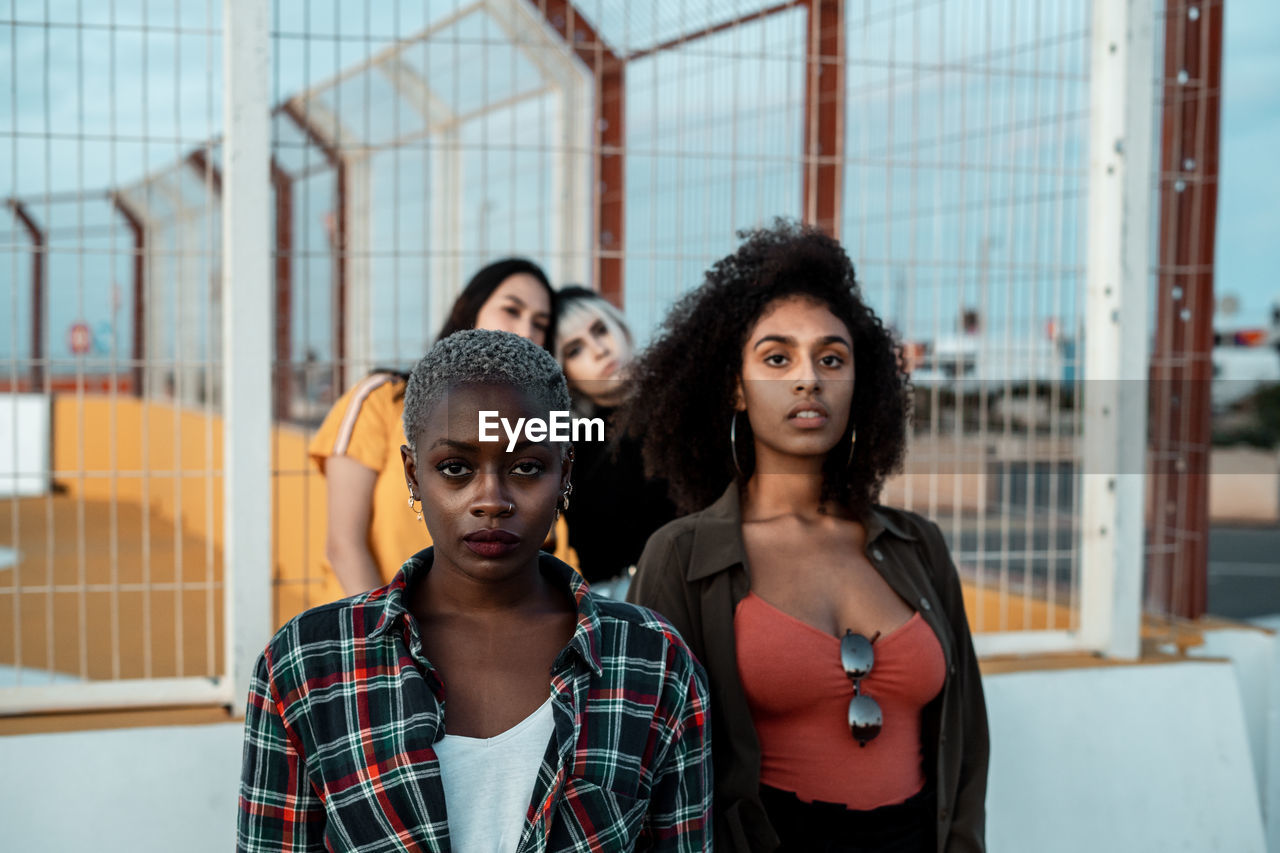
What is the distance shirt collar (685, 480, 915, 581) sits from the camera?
5.90 feet

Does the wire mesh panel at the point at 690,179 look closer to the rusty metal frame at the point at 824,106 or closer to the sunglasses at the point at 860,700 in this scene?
the rusty metal frame at the point at 824,106

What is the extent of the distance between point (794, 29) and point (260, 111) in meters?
1.60

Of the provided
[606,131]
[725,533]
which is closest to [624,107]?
[606,131]

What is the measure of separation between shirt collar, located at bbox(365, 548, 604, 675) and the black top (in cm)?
129

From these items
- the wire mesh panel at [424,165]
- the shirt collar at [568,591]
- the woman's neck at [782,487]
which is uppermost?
the wire mesh panel at [424,165]

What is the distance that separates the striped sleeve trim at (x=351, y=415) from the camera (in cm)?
245

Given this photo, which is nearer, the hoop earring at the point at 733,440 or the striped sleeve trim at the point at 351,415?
the hoop earring at the point at 733,440

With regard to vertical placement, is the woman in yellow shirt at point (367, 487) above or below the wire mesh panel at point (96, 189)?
below

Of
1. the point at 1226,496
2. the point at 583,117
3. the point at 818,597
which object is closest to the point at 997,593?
the point at 583,117

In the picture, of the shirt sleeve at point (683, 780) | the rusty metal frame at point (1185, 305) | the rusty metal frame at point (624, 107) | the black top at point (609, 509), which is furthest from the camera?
the rusty metal frame at point (1185, 305)

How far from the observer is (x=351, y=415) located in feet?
8.07

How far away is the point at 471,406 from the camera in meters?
1.22

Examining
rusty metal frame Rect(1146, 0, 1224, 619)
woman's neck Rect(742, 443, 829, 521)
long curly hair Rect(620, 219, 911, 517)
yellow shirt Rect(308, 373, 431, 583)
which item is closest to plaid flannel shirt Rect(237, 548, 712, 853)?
woman's neck Rect(742, 443, 829, 521)

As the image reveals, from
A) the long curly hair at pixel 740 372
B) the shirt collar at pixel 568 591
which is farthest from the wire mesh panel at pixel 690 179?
the shirt collar at pixel 568 591
